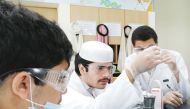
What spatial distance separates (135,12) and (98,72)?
2.16 m

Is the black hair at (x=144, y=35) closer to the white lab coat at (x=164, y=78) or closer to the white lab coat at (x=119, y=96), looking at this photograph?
the white lab coat at (x=164, y=78)

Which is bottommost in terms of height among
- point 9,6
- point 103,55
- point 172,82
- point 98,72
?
point 172,82

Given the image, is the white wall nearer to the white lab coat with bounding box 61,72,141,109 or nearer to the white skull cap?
the white skull cap

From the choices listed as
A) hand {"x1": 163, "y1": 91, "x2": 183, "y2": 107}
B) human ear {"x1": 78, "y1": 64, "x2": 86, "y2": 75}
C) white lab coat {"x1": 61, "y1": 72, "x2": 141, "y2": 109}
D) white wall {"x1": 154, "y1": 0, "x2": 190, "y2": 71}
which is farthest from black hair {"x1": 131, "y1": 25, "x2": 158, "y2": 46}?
white wall {"x1": 154, "y1": 0, "x2": 190, "y2": 71}

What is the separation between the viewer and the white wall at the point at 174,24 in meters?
4.21

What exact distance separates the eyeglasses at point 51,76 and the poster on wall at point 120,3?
2519 millimetres

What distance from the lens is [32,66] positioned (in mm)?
604

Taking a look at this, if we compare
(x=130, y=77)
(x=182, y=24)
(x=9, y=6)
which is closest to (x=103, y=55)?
(x=130, y=77)

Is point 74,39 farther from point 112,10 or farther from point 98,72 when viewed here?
point 98,72

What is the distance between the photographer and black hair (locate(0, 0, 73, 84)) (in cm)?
57

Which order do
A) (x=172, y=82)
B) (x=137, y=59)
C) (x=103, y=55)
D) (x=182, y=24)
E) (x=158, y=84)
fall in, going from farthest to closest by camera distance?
(x=182, y=24) < (x=172, y=82) < (x=158, y=84) < (x=103, y=55) < (x=137, y=59)

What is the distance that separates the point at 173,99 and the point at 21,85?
1282 mm

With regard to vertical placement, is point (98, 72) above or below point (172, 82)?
above

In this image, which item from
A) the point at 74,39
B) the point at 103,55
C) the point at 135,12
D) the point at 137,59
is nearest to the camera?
the point at 137,59
